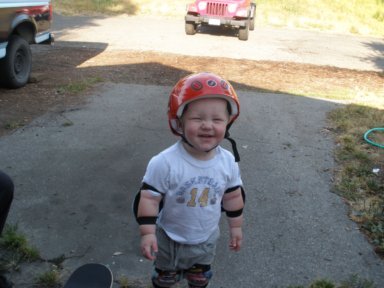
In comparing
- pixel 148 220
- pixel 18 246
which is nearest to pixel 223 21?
pixel 18 246

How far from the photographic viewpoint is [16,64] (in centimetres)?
686

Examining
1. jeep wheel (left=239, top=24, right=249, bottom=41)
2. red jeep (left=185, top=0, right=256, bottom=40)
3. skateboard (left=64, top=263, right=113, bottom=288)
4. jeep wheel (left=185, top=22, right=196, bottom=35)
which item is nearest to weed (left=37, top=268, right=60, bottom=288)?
skateboard (left=64, top=263, right=113, bottom=288)

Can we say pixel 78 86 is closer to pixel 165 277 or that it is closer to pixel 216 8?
pixel 165 277

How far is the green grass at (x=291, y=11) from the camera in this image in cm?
1941

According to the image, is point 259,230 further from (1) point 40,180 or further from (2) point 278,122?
(2) point 278,122

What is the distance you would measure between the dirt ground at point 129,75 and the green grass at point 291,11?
977 centimetres

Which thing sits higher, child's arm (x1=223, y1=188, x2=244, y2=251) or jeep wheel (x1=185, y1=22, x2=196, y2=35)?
child's arm (x1=223, y1=188, x2=244, y2=251)

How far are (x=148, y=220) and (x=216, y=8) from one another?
487 inches

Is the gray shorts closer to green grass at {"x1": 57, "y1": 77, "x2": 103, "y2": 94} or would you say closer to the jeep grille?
green grass at {"x1": 57, "y1": 77, "x2": 103, "y2": 94}

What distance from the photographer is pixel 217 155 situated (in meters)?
2.05

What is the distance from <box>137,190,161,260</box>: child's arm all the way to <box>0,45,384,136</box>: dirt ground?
3.82 meters

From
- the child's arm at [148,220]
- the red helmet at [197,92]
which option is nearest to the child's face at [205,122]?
the red helmet at [197,92]

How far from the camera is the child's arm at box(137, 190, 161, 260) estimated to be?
76.6 inches

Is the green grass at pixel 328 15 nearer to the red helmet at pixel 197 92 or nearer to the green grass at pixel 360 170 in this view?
the green grass at pixel 360 170
